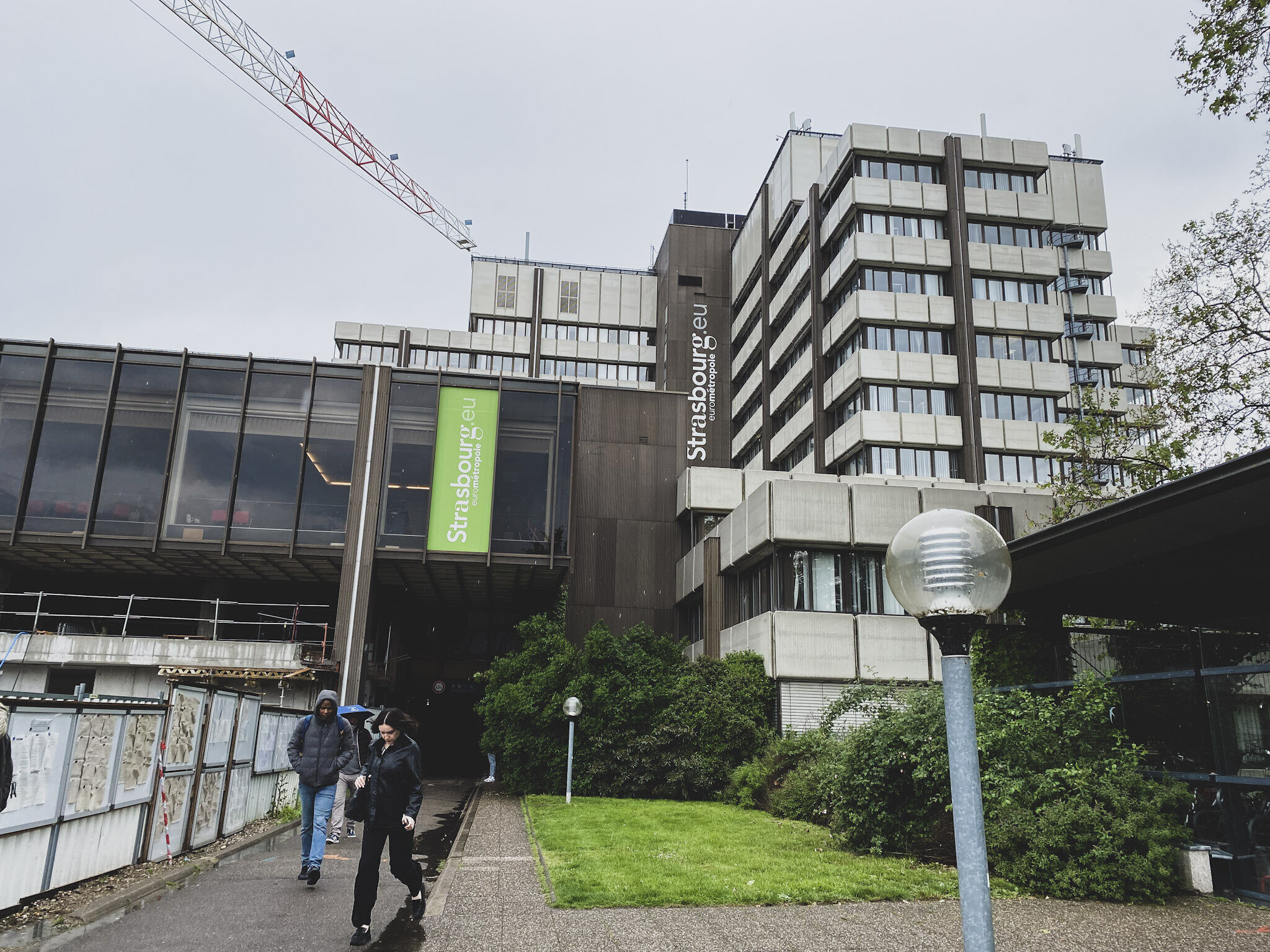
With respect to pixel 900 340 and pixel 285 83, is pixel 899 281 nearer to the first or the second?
pixel 900 340

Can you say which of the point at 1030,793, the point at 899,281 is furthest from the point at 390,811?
the point at 899,281

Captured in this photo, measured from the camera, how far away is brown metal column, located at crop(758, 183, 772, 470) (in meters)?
51.4

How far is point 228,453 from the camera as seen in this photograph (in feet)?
91.9

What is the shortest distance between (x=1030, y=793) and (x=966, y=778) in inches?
307

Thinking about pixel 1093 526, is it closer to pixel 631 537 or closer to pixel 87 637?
pixel 631 537

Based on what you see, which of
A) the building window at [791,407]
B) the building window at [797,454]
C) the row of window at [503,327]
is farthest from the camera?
the row of window at [503,327]

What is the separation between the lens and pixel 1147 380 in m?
18.7

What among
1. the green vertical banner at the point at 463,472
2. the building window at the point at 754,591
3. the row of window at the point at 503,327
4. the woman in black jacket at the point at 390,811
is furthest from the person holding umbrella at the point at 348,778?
the row of window at the point at 503,327

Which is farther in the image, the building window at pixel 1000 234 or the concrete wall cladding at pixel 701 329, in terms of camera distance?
the concrete wall cladding at pixel 701 329

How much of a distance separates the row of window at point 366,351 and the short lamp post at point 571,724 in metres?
51.0

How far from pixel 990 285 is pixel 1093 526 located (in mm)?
37723

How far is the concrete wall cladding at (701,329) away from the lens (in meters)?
58.5

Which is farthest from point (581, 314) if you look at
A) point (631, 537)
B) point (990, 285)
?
point (631, 537)

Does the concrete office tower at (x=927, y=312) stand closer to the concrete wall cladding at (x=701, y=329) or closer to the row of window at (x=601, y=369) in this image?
the concrete wall cladding at (x=701, y=329)
